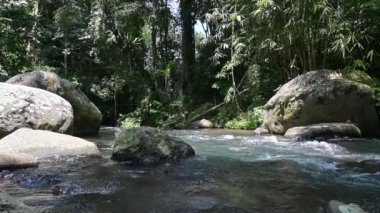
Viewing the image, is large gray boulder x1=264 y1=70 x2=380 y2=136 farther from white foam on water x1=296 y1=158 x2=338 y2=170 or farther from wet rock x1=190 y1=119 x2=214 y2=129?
wet rock x1=190 y1=119 x2=214 y2=129

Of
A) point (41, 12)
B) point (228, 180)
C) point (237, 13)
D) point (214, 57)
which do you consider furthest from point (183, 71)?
point (228, 180)

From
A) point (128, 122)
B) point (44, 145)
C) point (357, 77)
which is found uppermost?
point (357, 77)

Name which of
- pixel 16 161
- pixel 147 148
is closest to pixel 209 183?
pixel 147 148

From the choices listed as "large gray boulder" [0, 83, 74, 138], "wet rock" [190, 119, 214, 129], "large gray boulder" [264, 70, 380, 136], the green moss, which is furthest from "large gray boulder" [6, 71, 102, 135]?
the green moss

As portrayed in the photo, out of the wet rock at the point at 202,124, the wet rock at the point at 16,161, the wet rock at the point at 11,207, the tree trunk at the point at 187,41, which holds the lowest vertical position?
the wet rock at the point at 11,207

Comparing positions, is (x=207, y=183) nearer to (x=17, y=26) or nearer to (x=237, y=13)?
(x=237, y=13)

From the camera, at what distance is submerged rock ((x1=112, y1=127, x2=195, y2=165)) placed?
6078 millimetres

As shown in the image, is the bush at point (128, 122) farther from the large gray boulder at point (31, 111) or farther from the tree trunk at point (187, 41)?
the large gray boulder at point (31, 111)

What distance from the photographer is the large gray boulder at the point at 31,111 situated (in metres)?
7.12

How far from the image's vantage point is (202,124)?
13.1 meters

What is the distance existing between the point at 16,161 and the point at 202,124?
812 cm

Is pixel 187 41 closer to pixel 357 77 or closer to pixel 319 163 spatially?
pixel 357 77

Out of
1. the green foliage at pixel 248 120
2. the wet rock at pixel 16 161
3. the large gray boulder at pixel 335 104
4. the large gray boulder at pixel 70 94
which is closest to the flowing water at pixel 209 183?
the wet rock at pixel 16 161

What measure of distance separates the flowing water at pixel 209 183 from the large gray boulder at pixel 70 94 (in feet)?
9.92
